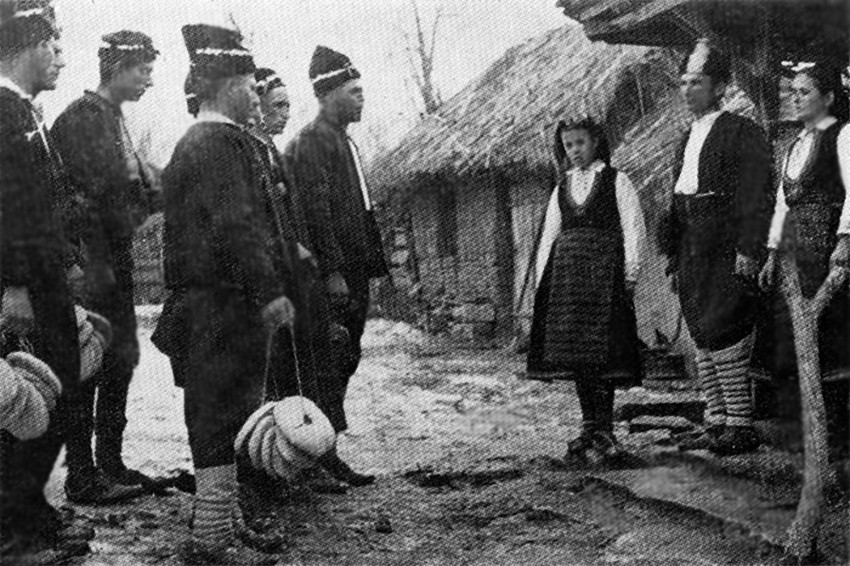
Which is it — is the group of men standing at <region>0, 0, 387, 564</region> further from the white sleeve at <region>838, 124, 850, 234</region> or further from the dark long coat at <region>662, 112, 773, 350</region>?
the white sleeve at <region>838, 124, 850, 234</region>

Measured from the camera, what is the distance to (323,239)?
4715 mm

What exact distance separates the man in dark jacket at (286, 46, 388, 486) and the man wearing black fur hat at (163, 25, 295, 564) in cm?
114

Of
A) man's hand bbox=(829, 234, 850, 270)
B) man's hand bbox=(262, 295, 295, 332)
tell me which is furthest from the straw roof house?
man's hand bbox=(262, 295, 295, 332)

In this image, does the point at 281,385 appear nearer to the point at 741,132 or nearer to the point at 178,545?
the point at 178,545

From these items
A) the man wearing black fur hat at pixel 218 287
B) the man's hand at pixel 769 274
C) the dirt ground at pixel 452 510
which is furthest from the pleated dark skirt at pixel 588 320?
the man wearing black fur hat at pixel 218 287

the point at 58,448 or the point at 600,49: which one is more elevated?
the point at 600,49

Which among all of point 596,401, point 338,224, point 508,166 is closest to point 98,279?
point 338,224

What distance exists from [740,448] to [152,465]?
123 inches

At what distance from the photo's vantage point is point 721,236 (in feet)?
14.8

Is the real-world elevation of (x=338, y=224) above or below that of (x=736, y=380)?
above

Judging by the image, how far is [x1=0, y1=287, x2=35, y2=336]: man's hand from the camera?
307 cm

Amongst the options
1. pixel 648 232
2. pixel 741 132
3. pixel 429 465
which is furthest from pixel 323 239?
pixel 648 232

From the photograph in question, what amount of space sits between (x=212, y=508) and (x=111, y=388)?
47.1 inches

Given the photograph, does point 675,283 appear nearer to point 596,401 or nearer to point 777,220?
point 596,401
